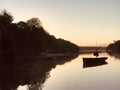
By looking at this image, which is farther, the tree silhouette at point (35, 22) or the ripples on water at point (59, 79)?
the tree silhouette at point (35, 22)

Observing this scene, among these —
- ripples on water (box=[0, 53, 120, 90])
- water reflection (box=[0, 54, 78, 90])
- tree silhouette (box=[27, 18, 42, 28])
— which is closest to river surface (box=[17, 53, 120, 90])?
ripples on water (box=[0, 53, 120, 90])

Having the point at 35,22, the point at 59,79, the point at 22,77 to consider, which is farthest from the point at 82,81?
the point at 35,22

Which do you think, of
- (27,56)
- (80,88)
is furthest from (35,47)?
(80,88)

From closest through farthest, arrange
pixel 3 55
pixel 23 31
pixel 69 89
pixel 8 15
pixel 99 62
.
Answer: pixel 69 89 < pixel 3 55 < pixel 99 62 < pixel 23 31 < pixel 8 15

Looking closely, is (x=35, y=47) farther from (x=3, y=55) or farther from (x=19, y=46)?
(x=3, y=55)

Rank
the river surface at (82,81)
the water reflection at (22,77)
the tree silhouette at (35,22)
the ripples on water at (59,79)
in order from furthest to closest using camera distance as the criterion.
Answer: the tree silhouette at (35,22) < the water reflection at (22,77) < the ripples on water at (59,79) < the river surface at (82,81)

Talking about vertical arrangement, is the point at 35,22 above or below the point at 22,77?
above

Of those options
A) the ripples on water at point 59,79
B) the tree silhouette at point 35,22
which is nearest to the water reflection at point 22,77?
the ripples on water at point 59,79

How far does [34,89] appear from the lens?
31.3m

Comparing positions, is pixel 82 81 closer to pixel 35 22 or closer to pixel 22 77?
pixel 22 77

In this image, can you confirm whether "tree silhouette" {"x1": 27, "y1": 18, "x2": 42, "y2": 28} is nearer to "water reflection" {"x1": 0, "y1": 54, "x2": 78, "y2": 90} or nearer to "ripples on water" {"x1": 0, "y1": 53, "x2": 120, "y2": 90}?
"water reflection" {"x1": 0, "y1": 54, "x2": 78, "y2": 90}

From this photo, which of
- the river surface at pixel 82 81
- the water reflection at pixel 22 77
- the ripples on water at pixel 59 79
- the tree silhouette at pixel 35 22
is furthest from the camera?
the tree silhouette at pixel 35 22

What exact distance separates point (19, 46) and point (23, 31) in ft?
27.8

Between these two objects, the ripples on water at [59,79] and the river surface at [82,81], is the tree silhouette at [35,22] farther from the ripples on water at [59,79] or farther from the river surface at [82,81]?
the river surface at [82,81]
